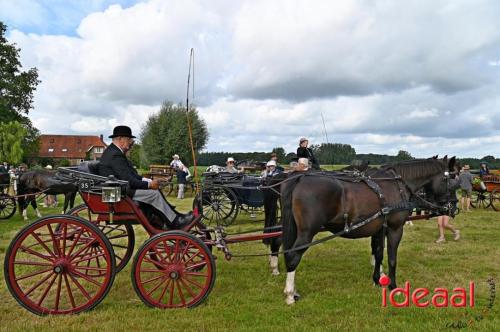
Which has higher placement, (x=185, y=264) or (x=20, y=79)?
(x=20, y=79)

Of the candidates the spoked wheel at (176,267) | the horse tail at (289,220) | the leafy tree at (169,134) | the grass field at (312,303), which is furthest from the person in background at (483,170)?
the leafy tree at (169,134)

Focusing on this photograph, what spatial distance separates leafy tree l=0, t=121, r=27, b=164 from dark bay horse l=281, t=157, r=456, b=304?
30077 mm

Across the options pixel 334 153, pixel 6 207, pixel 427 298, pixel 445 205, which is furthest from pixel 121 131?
pixel 6 207

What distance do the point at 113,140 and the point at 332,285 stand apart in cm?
371

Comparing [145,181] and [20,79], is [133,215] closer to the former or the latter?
[145,181]

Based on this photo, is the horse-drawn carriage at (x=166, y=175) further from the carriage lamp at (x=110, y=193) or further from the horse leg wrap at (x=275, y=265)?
the carriage lamp at (x=110, y=193)

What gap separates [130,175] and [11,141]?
31129mm

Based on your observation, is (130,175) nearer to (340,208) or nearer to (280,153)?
A: (340,208)

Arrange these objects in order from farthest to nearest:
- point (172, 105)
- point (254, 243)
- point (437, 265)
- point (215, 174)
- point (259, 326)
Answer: point (172, 105) → point (215, 174) → point (254, 243) → point (437, 265) → point (259, 326)

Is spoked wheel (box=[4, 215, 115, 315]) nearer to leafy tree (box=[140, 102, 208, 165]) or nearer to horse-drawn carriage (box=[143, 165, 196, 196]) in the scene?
horse-drawn carriage (box=[143, 165, 196, 196])

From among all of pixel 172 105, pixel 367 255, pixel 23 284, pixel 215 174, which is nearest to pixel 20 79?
pixel 172 105

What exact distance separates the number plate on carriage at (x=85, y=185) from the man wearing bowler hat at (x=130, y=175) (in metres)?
0.33

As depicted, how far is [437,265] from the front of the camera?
269 inches

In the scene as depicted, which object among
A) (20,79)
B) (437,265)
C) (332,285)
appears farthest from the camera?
(20,79)
